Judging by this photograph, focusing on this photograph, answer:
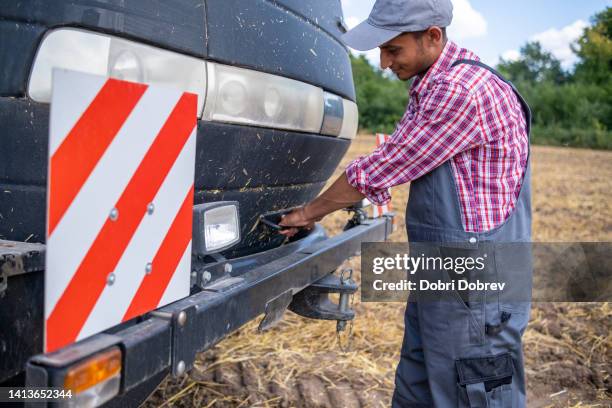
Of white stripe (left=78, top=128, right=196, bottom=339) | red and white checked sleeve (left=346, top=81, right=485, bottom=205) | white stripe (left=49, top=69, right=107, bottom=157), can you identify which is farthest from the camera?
red and white checked sleeve (left=346, top=81, right=485, bottom=205)

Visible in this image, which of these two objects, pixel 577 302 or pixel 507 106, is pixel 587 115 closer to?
pixel 577 302

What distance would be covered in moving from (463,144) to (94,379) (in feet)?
4.21

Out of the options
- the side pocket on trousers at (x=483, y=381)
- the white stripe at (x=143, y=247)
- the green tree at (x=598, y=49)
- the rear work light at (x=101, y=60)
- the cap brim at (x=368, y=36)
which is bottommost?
the side pocket on trousers at (x=483, y=381)

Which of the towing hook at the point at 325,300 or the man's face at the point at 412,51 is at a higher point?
the man's face at the point at 412,51

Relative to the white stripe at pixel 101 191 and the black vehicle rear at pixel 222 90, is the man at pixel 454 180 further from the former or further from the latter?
the white stripe at pixel 101 191

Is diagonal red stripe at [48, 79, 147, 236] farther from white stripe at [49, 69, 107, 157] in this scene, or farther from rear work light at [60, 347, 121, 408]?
rear work light at [60, 347, 121, 408]

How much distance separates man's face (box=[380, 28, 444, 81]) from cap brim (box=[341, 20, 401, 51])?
55 millimetres

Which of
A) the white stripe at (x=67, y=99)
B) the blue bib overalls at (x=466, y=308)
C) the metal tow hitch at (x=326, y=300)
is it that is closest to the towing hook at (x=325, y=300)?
the metal tow hitch at (x=326, y=300)

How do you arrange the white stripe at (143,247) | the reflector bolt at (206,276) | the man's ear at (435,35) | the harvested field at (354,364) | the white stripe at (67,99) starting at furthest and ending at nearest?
the harvested field at (354,364) < the man's ear at (435,35) < the reflector bolt at (206,276) < the white stripe at (143,247) < the white stripe at (67,99)

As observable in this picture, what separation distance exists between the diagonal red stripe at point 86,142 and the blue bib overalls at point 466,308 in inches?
43.5

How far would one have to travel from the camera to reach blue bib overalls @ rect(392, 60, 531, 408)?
78.4 inches

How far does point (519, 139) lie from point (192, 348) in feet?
4.30

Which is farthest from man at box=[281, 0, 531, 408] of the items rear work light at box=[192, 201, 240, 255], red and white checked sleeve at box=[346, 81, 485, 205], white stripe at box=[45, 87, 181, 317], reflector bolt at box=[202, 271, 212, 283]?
white stripe at box=[45, 87, 181, 317]

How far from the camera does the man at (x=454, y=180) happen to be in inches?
76.2
